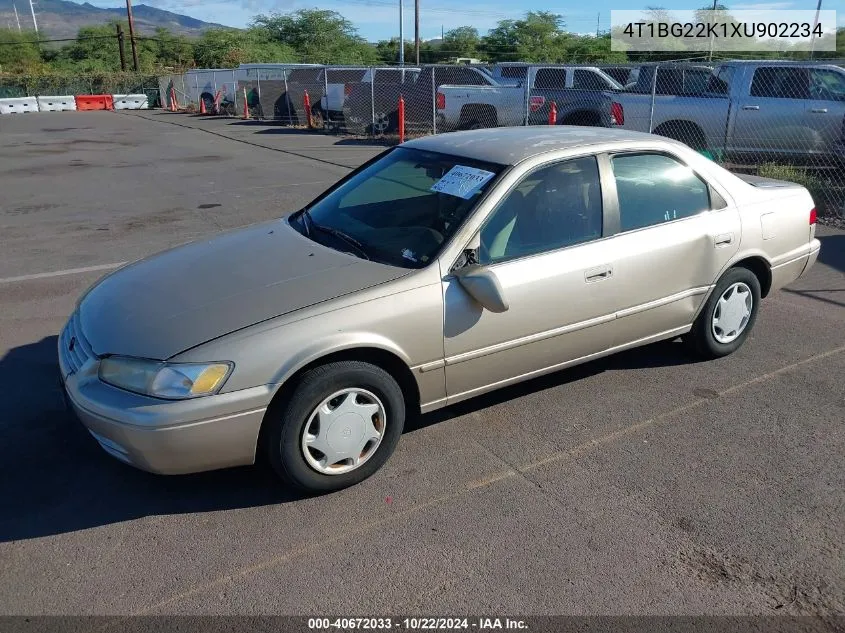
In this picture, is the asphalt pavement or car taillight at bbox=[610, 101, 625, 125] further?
car taillight at bbox=[610, 101, 625, 125]

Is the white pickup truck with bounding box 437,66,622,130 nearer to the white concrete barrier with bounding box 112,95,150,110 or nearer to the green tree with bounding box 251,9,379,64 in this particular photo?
the white concrete barrier with bounding box 112,95,150,110

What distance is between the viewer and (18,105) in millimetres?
35500

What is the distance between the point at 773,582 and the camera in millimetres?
2756

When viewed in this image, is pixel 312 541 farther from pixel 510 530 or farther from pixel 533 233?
pixel 533 233

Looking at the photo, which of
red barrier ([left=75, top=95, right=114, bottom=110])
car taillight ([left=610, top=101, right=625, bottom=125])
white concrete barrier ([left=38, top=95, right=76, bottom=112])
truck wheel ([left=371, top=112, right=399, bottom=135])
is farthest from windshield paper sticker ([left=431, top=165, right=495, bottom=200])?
red barrier ([left=75, top=95, right=114, bottom=110])

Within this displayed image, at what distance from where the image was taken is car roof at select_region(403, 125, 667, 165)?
13.0 ft

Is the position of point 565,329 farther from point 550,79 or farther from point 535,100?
point 550,79

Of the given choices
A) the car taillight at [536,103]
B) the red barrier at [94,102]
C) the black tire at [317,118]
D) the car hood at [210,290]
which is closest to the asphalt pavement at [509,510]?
the car hood at [210,290]

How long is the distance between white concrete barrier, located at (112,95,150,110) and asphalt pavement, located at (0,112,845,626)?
37.9 metres

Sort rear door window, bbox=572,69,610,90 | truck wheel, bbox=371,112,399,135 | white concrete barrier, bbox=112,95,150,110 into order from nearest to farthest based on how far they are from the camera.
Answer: rear door window, bbox=572,69,610,90, truck wheel, bbox=371,112,399,135, white concrete barrier, bbox=112,95,150,110

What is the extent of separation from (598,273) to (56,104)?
40465mm

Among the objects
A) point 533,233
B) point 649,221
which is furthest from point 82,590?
point 649,221

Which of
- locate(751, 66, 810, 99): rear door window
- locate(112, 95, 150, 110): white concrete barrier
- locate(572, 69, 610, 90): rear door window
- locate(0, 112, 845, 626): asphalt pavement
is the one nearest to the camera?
locate(0, 112, 845, 626): asphalt pavement

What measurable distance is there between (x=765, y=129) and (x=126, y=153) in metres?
13.9
